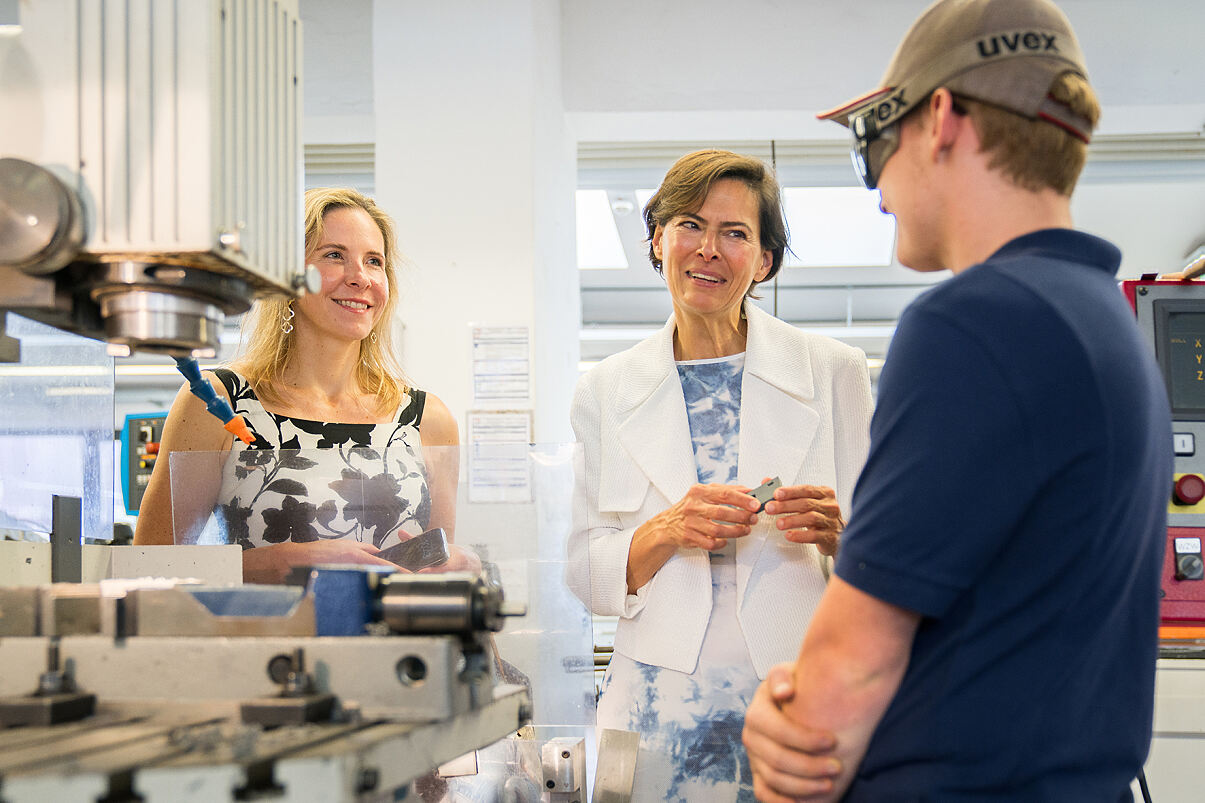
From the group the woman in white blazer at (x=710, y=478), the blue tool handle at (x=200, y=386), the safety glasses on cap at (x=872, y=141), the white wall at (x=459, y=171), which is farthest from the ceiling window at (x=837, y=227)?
the blue tool handle at (x=200, y=386)

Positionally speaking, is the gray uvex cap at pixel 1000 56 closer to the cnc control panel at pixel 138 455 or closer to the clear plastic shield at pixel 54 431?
the clear plastic shield at pixel 54 431

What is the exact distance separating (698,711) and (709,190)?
0.96 m

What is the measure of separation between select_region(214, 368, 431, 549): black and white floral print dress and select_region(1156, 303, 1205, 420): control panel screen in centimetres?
166

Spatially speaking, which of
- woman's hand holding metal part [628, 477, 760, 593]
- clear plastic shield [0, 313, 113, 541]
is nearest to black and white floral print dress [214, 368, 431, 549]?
clear plastic shield [0, 313, 113, 541]

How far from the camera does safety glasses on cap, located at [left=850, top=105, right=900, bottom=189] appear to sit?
97 cm

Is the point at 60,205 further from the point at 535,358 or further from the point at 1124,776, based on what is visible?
the point at 535,358

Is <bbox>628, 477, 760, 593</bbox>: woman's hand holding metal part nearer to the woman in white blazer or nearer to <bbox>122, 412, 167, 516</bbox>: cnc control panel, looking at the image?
the woman in white blazer

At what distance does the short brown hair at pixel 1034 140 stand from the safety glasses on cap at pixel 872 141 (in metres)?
0.08

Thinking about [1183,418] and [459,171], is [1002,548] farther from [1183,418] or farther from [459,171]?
[459,171]

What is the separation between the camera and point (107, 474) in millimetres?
1376

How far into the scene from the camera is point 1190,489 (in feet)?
6.94

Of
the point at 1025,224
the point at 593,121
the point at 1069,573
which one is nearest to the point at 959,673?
the point at 1069,573

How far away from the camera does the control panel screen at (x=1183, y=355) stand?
84.7 inches

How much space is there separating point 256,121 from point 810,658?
2.23 ft
